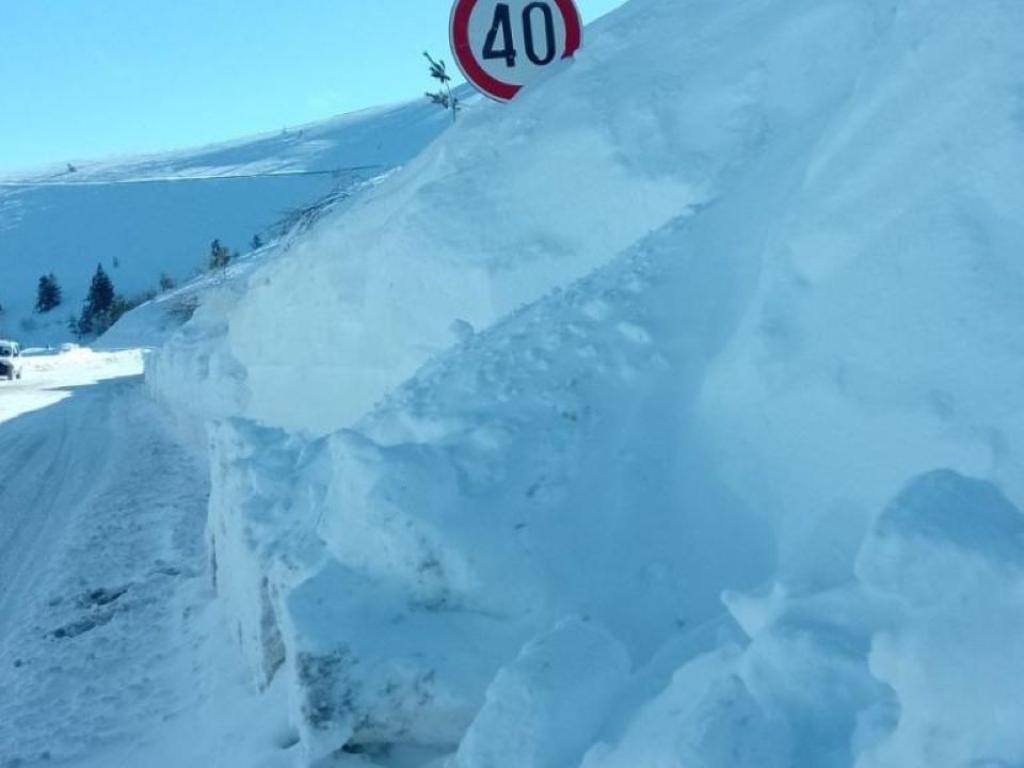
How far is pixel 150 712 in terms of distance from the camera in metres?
4.38

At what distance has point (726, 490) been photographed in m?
3.66

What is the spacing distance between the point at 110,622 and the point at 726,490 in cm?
391

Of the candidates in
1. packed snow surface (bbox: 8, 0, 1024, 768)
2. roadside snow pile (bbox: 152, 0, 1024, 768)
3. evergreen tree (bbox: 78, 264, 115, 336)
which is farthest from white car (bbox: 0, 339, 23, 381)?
evergreen tree (bbox: 78, 264, 115, 336)

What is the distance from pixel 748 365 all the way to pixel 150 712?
3.13 m

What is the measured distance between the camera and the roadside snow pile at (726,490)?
2086 mm

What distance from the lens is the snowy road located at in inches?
164

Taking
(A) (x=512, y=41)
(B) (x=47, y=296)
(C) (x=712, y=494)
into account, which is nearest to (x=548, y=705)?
(C) (x=712, y=494)

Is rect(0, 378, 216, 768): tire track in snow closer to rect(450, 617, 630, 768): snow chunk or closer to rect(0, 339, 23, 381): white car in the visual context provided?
rect(450, 617, 630, 768): snow chunk

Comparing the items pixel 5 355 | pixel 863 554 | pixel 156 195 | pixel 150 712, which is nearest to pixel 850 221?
pixel 863 554

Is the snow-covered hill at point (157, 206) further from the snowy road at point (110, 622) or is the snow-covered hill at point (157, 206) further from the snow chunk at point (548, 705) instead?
the snow chunk at point (548, 705)

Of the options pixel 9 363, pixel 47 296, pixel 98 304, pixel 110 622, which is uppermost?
pixel 110 622

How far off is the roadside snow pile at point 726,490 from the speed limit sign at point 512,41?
133 centimetres

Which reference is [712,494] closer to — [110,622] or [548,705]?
[548,705]

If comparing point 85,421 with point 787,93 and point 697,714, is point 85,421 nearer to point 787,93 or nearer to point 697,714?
point 787,93
